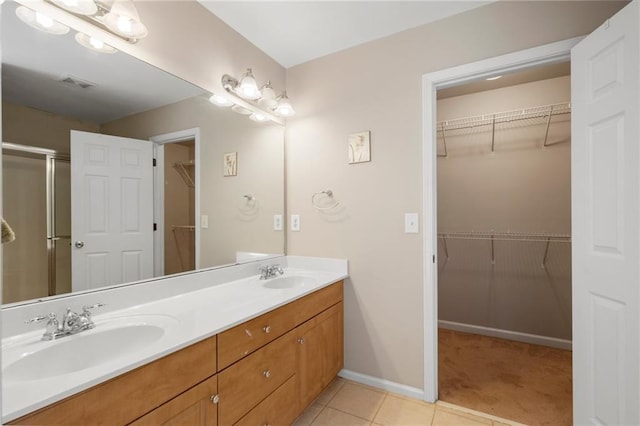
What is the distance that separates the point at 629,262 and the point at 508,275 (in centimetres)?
168

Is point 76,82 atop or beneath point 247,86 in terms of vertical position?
beneath

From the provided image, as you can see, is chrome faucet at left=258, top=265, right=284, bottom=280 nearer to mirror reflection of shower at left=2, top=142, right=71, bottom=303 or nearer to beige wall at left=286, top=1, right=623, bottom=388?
beige wall at left=286, top=1, right=623, bottom=388

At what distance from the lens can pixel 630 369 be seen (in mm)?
1250

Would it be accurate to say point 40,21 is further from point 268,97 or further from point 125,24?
point 268,97

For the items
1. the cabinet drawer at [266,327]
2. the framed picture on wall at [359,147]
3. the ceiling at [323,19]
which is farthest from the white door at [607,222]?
the cabinet drawer at [266,327]

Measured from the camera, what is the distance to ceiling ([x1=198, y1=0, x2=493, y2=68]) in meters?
1.77

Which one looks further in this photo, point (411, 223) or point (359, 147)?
point (359, 147)

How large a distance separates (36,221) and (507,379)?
2.82 meters

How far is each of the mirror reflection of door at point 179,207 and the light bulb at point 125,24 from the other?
0.53 metres

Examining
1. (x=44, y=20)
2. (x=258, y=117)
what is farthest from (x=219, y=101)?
(x=44, y=20)

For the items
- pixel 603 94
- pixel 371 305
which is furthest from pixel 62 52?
pixel 603 94

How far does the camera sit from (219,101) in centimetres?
188

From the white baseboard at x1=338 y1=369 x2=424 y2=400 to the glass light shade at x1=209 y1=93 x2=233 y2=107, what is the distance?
196cm

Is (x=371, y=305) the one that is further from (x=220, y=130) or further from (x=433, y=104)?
(x=220, y=130)
